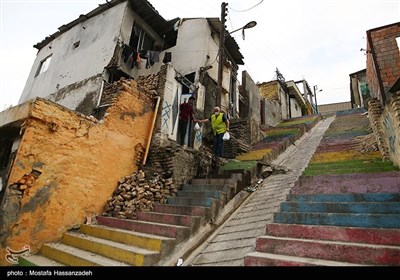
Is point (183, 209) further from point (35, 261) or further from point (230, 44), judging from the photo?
point (230, 44)

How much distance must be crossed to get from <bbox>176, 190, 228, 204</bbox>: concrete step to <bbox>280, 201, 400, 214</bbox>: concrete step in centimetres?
155

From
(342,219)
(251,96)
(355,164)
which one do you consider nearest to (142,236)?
(342,219)

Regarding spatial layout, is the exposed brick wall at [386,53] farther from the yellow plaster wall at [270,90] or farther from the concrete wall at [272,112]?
the yellow plaster wall at [270,90]

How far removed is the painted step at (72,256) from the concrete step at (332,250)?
217cm

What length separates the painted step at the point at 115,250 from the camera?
11.0 ft

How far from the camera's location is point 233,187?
560 cm

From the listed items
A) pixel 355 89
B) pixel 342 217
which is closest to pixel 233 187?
pixel 342 217

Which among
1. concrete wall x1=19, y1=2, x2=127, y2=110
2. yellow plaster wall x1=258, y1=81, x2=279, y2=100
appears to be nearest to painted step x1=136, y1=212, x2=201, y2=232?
concrete wall x1=19, y1=2, x2=127, y2=110

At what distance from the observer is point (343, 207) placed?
3590 mm

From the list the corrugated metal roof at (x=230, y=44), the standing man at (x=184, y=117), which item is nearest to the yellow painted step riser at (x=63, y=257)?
the standing man at (x=184, y=117)

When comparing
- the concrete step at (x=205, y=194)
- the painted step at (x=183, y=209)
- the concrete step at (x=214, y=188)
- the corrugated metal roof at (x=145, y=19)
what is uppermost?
A: the corrugated metal roof at (x=145, y=19)

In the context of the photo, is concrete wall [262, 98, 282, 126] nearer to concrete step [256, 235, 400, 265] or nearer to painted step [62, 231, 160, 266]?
concrete step [256, 235, 400, 265]

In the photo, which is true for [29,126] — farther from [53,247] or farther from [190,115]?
[190,115]
